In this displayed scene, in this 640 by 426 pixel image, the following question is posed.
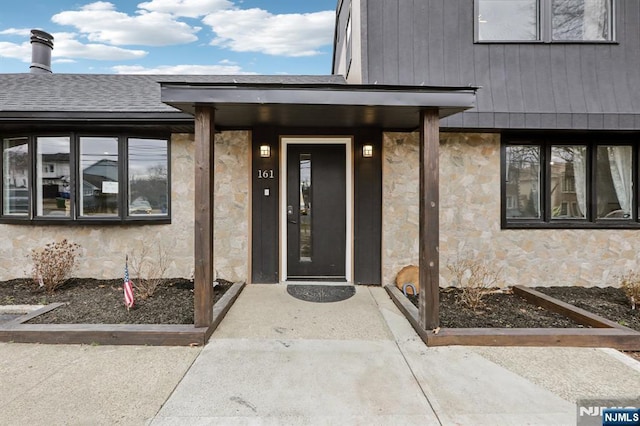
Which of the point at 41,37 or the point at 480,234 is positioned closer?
the point at 480,234

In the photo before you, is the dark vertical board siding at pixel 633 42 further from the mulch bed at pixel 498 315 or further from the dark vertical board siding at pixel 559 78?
the mulch bed at pixel 498 315

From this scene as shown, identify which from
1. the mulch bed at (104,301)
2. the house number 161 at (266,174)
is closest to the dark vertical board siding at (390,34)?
the house number 161 at (266,174)

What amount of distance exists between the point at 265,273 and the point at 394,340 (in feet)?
7.87

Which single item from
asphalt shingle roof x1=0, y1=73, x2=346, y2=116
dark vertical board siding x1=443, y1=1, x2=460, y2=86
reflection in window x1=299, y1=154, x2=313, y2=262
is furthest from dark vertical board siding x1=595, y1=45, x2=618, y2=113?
reflection in window x1=299, y1=154, x2=313, y2=262

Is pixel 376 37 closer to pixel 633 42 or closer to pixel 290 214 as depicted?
pixel 290 214

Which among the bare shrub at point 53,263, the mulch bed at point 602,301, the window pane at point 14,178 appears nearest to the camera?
the mulch bed at point 602,301

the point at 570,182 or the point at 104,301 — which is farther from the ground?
the point at 570,182

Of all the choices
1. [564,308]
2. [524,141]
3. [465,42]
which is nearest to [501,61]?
[465,42]

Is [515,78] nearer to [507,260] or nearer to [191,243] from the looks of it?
[507,260]

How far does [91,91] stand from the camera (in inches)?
214

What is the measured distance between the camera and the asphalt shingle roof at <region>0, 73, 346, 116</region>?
15.0 ft

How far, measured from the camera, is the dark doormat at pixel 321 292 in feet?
14.2

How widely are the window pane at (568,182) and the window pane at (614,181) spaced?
21 cm

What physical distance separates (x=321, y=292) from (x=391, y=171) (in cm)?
208
